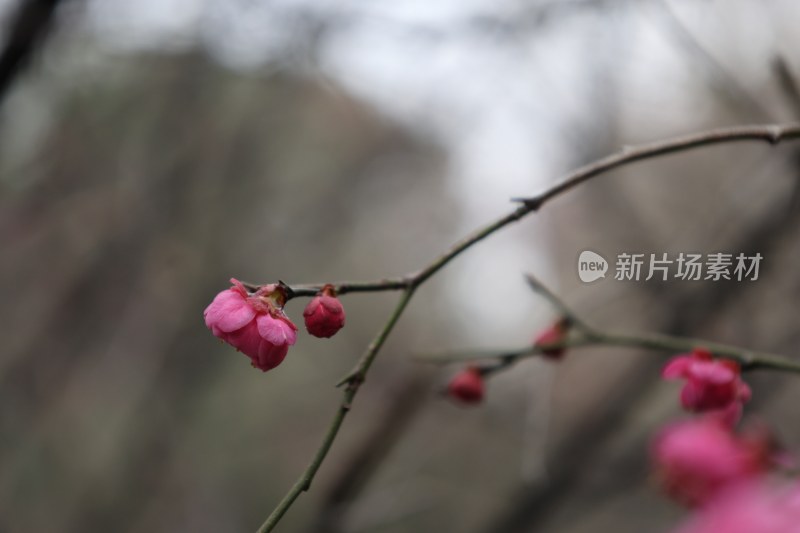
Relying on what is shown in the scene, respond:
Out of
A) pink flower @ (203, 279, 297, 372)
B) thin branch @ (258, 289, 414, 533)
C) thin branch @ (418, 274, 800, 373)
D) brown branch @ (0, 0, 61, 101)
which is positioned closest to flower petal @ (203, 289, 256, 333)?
pink flower @ (203, 279, 297, 372)

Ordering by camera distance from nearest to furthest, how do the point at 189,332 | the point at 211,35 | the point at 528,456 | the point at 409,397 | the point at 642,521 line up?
the point at 528,456
the point at 409,397
the point at 211,35
the point at 189,332
the point at 642,521

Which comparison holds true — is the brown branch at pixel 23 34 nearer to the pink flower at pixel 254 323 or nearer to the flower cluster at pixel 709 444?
the pink flower at pixel 254 323

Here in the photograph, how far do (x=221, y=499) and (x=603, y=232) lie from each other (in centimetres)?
302

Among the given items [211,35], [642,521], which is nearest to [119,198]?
[211,35]

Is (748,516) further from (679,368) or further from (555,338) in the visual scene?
(555,338)

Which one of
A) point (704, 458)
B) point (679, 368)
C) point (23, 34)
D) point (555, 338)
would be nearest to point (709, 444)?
point (704, 458)

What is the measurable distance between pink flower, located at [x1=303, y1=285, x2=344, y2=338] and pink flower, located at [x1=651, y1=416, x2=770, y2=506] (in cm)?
41

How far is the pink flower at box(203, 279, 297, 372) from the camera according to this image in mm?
779

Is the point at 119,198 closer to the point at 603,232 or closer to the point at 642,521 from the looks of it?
the point at 603,232

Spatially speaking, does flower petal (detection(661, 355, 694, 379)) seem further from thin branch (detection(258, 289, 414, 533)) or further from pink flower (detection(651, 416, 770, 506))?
thin branch (detection(258, 289, 414, 533))

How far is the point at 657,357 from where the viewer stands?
2279mm

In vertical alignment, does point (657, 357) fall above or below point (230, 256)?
above

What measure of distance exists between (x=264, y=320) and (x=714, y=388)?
57 centimetres

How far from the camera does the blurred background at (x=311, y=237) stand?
85.7 inches
